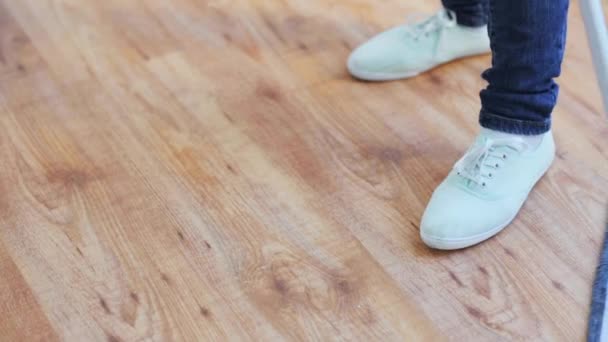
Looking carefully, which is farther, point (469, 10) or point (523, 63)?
point (469, 10)

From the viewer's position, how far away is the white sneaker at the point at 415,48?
1.27 meters

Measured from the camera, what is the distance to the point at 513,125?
3.24ft

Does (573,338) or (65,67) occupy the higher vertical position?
(65,67)

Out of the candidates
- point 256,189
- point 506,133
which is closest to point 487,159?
point 506,133

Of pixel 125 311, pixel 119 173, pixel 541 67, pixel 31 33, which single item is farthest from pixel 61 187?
pixel 541 67

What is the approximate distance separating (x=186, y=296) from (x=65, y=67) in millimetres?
566

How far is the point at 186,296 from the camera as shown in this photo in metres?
→ 0.93

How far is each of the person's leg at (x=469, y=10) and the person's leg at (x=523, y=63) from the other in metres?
0.31

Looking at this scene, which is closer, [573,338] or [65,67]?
[573,338]

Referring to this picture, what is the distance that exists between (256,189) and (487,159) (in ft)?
0.97

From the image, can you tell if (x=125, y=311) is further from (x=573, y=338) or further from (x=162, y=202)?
(x=573, y=338)

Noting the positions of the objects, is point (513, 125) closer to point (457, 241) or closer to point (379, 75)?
point (457, 241)

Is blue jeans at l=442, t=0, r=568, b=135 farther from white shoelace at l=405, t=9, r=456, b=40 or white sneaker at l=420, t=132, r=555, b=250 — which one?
white shoelace at l=405, t=9, r=456, b=40

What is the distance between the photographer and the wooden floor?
905 millimetres
